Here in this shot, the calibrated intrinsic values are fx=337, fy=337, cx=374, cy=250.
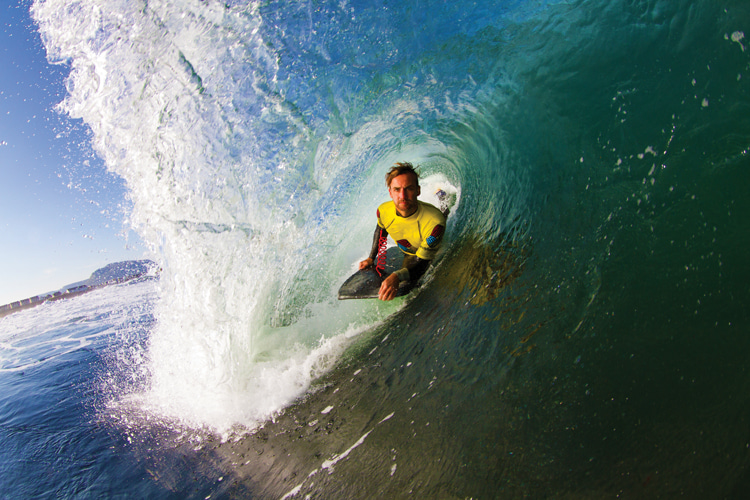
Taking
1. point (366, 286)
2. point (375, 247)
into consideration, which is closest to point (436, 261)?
point (375, 247)

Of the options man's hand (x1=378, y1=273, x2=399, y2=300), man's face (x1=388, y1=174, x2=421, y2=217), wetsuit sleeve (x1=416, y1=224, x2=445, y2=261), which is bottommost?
man's hand (x1=378, y1=273, x2=399, y2=300)

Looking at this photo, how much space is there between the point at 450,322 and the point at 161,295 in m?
3.42

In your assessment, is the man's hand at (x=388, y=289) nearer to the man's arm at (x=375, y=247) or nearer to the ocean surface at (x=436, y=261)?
the ocean surface at (x=436, y=261)

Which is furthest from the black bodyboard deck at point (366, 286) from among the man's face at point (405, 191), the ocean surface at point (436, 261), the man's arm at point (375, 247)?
the man's face at point (405, 191)

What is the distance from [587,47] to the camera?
2.39 metres

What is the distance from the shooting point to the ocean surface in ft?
5.83

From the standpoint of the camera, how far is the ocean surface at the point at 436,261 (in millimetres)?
1777

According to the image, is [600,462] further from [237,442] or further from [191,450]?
[191,450]

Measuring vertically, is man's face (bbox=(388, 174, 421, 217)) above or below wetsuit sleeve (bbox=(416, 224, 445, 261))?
above

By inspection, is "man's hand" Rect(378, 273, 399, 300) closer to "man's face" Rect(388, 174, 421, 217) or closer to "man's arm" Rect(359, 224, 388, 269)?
"man's arm" Rect(359, 224, 388, 269)

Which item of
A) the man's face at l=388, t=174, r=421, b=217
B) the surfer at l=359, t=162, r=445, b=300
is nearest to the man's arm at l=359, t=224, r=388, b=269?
the surfer at l=359, t=162, r=445, b=300

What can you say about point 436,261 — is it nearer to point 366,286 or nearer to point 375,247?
point 375,247

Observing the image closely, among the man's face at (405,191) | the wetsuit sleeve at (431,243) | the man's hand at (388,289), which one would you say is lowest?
Answer: the man's hand at (388,289)

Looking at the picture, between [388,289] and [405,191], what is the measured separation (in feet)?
3.27
